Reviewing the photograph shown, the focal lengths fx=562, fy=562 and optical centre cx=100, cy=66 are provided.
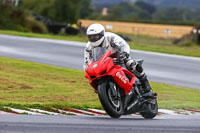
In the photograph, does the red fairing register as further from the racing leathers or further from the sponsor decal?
the racing leathers

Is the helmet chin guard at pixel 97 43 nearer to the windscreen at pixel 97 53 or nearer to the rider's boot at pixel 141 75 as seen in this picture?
the windscreen at pixel 97 53

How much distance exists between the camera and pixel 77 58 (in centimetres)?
2489

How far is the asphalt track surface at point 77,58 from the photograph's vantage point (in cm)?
1976

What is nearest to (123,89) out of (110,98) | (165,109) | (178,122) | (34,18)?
(110,98)

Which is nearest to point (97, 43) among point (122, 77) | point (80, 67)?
point (122, 77)

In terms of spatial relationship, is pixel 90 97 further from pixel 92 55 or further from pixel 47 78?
pixel 92 55

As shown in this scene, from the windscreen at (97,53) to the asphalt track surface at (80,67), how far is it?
3.27 feet

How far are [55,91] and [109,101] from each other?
4.69 metres

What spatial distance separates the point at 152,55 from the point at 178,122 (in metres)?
18.7

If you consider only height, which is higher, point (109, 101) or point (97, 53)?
point (97, 53)

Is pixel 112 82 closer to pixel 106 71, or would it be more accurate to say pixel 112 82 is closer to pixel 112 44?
pixel 106 71

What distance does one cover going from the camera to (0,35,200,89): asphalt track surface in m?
19.8

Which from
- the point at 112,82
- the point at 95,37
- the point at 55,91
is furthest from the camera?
the point at 55,91

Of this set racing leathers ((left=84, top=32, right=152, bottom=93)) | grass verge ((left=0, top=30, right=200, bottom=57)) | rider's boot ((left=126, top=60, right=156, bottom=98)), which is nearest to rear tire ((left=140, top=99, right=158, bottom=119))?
rider's boot ((left=126, top=60, right=156, bottom=98))
